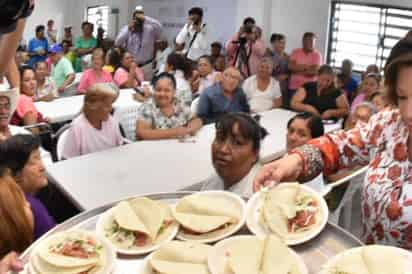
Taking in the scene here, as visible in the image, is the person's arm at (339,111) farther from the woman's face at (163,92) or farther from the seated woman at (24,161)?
the seated woman at (24,161)

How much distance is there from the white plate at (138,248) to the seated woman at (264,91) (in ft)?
11.1

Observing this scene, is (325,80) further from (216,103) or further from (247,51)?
(247,51)

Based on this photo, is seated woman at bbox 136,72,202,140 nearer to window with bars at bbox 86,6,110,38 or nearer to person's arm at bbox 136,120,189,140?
person's arm at bbox 136,120,189,140

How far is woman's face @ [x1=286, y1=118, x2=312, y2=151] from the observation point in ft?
8.89

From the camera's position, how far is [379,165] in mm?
1187

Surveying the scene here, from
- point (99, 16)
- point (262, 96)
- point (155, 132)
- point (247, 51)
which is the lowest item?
point (155, 132)

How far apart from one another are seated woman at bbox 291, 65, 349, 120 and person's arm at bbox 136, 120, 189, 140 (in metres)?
1.48

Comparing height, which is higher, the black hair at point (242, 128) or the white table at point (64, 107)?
the black hair at point (242, 128)

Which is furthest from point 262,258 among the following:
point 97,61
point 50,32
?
point 50,32

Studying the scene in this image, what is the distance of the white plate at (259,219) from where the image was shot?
1080 mm

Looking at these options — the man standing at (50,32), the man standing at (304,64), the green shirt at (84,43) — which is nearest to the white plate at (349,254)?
the man standing at (304,64)

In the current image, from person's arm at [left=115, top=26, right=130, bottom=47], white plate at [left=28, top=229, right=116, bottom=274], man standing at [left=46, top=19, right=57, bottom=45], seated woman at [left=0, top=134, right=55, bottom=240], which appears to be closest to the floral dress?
white plate at [left=28, top=229, right=116, bottom=274]

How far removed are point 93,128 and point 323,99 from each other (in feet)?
7.16

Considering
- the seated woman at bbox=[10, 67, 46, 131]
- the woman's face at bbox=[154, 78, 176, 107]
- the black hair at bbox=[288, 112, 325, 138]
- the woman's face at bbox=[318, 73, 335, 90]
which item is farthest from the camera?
the woman's face at bbox=[318, 73, 335, 90]
